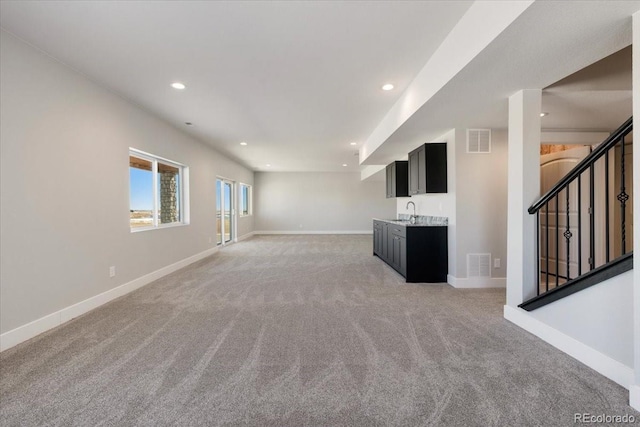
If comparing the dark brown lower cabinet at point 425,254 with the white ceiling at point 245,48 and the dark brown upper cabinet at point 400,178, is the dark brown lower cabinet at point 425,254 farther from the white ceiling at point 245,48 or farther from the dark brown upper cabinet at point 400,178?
the white ceiling at point 245,48

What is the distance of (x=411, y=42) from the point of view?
104 inches

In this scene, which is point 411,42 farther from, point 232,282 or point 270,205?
point 270,205

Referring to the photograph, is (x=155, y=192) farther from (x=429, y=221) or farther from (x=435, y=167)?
(x=429, y=221)

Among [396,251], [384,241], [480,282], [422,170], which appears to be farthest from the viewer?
[384,241]

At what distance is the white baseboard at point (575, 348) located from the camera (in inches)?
75.3

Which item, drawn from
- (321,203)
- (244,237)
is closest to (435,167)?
(244,237)

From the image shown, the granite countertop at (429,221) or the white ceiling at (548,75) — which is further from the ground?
the white ceiling at (548,75)

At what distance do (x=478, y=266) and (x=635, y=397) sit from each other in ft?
8.68

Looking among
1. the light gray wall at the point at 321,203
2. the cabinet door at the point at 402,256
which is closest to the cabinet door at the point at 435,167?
the cabinet door at the point at 402,256

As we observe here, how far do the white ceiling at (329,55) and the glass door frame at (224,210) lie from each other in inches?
150

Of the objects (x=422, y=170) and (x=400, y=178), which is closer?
(x=422, y=170)

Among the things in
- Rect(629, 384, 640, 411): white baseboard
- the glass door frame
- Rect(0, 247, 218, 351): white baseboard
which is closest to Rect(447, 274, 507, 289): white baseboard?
Rect(629, 384, 640, 411): white baseboard

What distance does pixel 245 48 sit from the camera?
2.74 m

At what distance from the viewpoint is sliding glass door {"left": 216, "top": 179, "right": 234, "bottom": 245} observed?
8.27m
